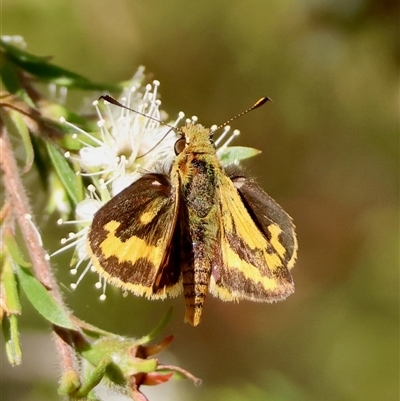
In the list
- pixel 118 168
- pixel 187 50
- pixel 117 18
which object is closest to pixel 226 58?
pixel 187 50

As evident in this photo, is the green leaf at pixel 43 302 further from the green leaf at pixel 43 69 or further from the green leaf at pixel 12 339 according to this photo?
the green leaf at pixel 43 69

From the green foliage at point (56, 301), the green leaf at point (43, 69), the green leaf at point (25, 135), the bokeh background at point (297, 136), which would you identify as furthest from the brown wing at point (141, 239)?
the bokeh background at point (297, 136)

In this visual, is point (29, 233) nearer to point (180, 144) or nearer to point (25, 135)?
point (25, 135)

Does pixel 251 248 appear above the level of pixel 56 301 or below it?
above

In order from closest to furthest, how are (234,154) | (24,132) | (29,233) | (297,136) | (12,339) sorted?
(12,339), (29,233), (24,132), (234,154), (297,136)

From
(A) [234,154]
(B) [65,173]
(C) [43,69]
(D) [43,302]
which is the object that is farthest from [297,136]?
(D) [43,302]

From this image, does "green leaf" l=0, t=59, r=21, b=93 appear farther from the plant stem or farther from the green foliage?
the plant stem
